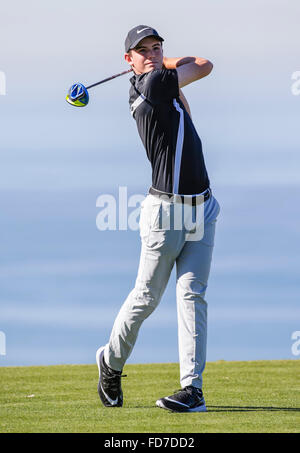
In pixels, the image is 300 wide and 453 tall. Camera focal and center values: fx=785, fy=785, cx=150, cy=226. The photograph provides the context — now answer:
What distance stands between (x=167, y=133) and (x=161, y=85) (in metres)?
0.35

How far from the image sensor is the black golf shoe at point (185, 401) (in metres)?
5.77

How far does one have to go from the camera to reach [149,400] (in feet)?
21.5

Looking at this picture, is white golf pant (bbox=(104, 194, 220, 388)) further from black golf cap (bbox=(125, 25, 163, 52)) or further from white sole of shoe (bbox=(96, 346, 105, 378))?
black golf cap (bbox=(125, 25, 163, 52))

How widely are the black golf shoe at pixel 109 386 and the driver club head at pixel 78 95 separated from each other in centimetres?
197

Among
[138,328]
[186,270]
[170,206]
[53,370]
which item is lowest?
[53,370]

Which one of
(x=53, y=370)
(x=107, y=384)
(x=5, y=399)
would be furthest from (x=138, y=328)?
(x=53, y=370)

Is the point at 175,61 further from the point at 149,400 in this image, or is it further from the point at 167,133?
the point at 149,400

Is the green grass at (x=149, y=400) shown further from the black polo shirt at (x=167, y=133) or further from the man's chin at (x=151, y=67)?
the man's chin at (x=151, y=67)

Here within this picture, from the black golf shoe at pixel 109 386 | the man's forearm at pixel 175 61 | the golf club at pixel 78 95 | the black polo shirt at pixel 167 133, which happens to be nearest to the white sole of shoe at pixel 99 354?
the black golf shoe at pixel 109 386

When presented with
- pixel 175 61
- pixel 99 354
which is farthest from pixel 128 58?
pixel 99 354

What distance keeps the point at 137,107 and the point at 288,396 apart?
9.46ft

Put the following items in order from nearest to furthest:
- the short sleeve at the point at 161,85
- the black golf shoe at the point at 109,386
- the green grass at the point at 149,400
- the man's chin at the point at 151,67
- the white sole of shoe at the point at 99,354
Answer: the green grass at the point at 149,400
the short sleeve at the point at 161,85
the man's chin at the point at 151,67
the black golf shoe at the point at 109,386
the white sole of shoe at the point at 99,354

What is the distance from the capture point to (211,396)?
684cm
